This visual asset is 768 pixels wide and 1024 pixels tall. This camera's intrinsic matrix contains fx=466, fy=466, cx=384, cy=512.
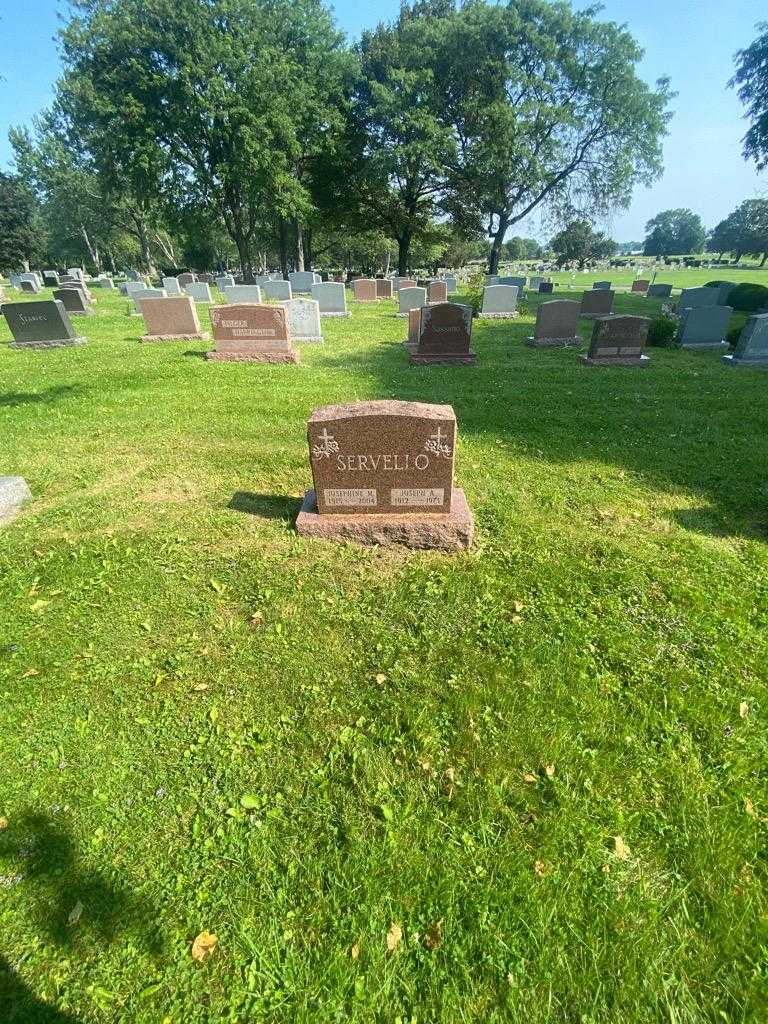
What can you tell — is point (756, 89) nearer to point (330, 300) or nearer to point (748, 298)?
point (748, 298)

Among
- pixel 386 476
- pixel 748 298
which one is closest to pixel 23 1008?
pixel 386 476

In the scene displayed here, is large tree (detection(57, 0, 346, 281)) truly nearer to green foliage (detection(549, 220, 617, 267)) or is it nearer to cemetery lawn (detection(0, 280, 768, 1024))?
cemetery lawn (detection(0, 280, 768, 1024))

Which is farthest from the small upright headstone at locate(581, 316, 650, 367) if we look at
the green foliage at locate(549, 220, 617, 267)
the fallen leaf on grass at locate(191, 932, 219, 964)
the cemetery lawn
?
the green foliage at locate(549, 220, 617, 267)

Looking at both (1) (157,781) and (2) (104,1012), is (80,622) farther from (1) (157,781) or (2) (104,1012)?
(2) (104,1012)

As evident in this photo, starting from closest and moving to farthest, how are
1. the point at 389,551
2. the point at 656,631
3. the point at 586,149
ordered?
1. the point at 656,631
2. the point at 389,551
3. the point at 586,149

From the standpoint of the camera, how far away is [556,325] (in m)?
13.2

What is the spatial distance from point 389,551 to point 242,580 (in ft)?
4.27

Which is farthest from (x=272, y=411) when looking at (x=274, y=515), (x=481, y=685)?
(x=481, y=685)

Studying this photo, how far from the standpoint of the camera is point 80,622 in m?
3.50

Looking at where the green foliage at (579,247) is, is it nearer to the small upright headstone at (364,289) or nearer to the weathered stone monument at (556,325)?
the small upright headstone at (364,289)

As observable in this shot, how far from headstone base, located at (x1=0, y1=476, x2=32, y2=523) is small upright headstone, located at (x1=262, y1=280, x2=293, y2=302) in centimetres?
1995

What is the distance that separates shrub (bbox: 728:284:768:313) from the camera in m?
19.2

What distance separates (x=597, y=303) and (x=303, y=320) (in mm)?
11354

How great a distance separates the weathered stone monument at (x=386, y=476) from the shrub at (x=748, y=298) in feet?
→ 72.4
